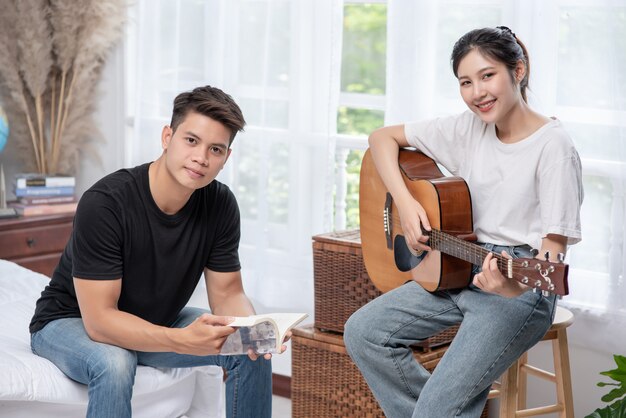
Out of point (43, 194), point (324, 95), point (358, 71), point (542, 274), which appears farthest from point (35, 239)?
point (542, 274)

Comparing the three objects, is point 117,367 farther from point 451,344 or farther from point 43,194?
point 43,194

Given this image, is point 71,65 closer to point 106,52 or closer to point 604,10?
point 106,52

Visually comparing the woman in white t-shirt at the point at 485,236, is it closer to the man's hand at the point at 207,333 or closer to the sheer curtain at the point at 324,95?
the man's hand at the point at 207,333

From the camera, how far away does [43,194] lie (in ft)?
12.7

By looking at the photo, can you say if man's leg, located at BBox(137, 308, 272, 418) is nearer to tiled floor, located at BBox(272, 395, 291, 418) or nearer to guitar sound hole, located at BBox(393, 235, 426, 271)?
guitar sound hole, located at BBox(393, 235, 426, 271)

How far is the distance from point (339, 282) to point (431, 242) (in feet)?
2.21

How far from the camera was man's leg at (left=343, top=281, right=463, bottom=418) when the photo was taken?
7.42 ft

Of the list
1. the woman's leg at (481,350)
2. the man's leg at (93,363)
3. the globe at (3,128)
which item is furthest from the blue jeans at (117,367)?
the globe at (3,128)

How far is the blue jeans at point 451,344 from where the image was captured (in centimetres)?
209

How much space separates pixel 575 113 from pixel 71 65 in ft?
7.35

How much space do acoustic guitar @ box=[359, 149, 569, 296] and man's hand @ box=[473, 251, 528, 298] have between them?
0.02 metres

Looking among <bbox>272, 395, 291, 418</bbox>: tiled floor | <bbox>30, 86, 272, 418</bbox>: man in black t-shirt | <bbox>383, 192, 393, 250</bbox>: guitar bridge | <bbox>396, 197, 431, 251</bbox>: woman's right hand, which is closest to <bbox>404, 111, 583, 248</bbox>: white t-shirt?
<bbox>396, 197, 431, 251</bbox>: woman's right hand

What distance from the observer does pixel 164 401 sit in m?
2.53

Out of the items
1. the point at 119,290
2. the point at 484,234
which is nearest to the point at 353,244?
the point at 484,234
